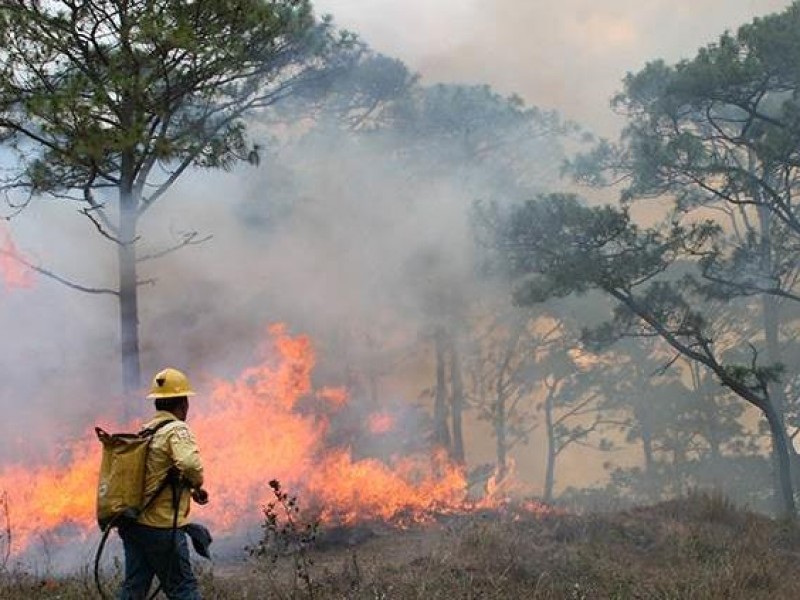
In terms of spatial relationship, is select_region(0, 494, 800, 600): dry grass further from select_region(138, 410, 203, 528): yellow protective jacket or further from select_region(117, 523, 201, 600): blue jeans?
select_region(138, 410, 203, 528): yellow protective jacket

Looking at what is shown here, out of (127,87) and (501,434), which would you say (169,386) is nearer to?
(127,87)

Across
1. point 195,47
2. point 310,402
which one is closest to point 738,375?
point 310,402

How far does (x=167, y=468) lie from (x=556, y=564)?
198 inches

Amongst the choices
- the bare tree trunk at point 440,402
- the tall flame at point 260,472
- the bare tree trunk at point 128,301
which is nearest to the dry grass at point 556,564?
the tall flame at point 260,472

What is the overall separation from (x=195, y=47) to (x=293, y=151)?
38.6ft

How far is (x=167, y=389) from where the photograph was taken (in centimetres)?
509

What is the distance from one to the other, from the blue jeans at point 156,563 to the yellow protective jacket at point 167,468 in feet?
0.25

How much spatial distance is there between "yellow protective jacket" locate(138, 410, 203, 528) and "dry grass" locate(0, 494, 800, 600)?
5.04ft

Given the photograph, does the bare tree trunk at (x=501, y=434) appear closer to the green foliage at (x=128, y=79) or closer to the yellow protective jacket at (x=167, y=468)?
the green foliage at (x=128, y=79)

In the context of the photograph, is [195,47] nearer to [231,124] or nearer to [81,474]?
[231,124]

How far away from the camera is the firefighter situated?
15.8 feet

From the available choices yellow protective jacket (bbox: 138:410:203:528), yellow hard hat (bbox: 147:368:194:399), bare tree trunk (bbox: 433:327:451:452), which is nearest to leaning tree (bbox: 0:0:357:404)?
yellow hard hat (bbox: 147:368:194:399)

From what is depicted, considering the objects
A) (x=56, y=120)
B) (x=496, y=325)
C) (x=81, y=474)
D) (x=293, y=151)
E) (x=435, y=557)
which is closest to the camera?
(x=435, y=557)

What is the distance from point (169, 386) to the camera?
16.7ft
